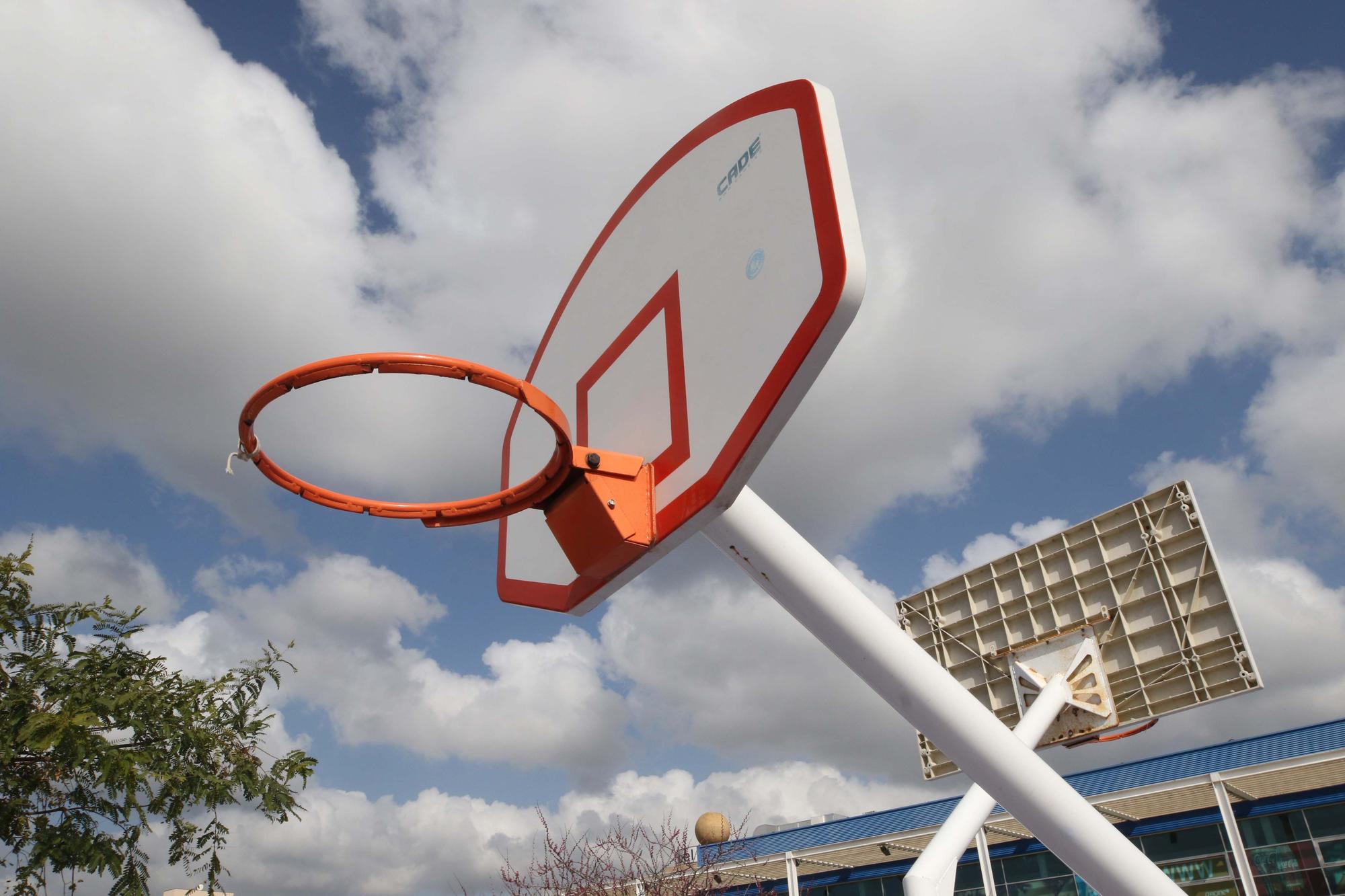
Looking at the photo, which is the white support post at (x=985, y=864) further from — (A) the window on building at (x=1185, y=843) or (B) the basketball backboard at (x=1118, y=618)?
(B) the basketball backboard at (x=1118, y=618)

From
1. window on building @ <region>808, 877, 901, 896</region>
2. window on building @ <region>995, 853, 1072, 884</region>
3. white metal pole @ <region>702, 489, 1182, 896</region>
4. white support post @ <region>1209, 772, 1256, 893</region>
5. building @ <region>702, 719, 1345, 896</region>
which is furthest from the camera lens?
window on building @ <region>808, 877, 901, 896</region>

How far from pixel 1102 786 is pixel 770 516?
1736 cm

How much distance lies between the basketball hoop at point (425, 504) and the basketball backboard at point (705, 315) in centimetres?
50

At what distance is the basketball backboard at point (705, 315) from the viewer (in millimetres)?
3586

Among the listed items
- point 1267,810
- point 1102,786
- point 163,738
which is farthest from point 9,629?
point 1267,810

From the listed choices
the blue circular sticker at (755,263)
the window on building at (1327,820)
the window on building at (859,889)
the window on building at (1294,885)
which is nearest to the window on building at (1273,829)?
the window on building at (1327,820)

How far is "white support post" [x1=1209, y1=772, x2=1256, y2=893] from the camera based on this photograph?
14.7 meters

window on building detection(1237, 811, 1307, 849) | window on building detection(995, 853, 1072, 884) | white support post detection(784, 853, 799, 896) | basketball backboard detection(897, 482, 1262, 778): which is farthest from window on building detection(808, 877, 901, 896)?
basketball backboard detection(897, 482, 1262, 778)

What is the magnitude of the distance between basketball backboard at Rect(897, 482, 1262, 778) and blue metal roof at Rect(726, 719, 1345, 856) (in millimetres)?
4586

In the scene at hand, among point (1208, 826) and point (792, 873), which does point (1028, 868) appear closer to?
point (1208, 826)

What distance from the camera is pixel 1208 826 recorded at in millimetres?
17734

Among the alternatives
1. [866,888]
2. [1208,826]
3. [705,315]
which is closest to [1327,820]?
[1208,826]

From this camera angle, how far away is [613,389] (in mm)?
4910

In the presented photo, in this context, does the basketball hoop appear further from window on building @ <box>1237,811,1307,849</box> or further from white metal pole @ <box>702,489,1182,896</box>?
window on building @ <box>1237,811,1307,849</box>
